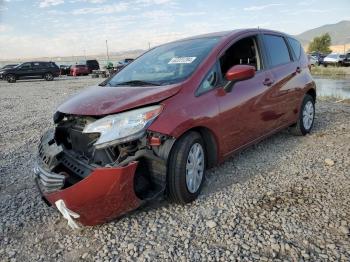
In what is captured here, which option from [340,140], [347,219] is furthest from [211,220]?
[340,140]

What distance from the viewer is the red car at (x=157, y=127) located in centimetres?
299

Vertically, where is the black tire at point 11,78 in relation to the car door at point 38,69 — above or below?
below

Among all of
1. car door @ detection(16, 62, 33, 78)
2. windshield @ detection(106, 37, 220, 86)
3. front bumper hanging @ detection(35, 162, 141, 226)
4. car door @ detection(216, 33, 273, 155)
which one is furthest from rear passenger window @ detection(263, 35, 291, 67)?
car door @ detection(16, 62, 33, 78)

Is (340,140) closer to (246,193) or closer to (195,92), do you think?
(246,193)

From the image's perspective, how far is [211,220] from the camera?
130 inches

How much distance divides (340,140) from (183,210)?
3.52m

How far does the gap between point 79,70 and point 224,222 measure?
3460 centimetres

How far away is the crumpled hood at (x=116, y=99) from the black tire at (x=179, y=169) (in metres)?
0.47

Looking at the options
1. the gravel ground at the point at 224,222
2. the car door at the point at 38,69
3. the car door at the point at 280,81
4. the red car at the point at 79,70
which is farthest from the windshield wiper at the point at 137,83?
the red car at the point at 79,70

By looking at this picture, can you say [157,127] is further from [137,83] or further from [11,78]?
[11,78]

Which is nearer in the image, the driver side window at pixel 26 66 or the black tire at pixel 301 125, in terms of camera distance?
the black tire at pixel 301 125

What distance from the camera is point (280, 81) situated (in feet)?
16.5

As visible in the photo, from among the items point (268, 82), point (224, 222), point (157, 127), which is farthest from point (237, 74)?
point (224, 222)

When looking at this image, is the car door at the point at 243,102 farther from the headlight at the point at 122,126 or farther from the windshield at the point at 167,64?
the headlight at the point at 122,126
